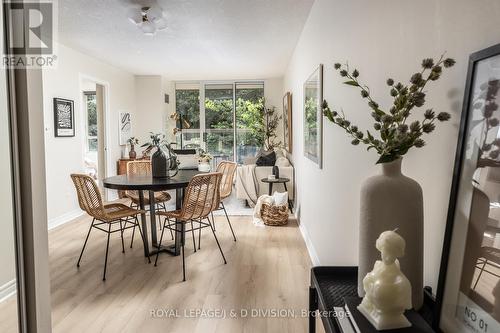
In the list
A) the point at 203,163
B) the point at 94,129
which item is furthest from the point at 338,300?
the point at 94,129

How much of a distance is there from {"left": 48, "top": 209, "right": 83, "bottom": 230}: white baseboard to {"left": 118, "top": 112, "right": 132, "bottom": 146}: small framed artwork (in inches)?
76.0

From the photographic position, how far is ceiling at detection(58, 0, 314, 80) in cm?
330

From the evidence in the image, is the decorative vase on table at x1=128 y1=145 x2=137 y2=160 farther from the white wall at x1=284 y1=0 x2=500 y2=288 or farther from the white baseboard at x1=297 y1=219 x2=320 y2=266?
A: the white wall at x1=284 y1=0 x2=500 y2=288

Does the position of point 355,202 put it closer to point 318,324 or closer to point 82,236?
point 318,324

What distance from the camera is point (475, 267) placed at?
0.76m

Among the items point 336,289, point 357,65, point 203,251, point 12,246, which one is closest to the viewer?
point 336,289

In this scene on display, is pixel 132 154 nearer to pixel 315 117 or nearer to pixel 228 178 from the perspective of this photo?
pixel 228 178

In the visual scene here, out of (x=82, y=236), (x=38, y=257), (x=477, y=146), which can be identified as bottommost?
(x=82, y=236)

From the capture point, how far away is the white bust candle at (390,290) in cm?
79

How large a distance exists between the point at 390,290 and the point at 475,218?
0.25m

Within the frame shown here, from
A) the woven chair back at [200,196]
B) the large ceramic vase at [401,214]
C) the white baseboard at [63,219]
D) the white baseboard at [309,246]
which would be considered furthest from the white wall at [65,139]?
the large ceramic vase at [401,214]

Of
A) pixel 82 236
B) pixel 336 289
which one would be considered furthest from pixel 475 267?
pixel 82 236

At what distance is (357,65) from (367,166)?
0.59 metres

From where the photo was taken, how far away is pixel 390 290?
2.59ft
